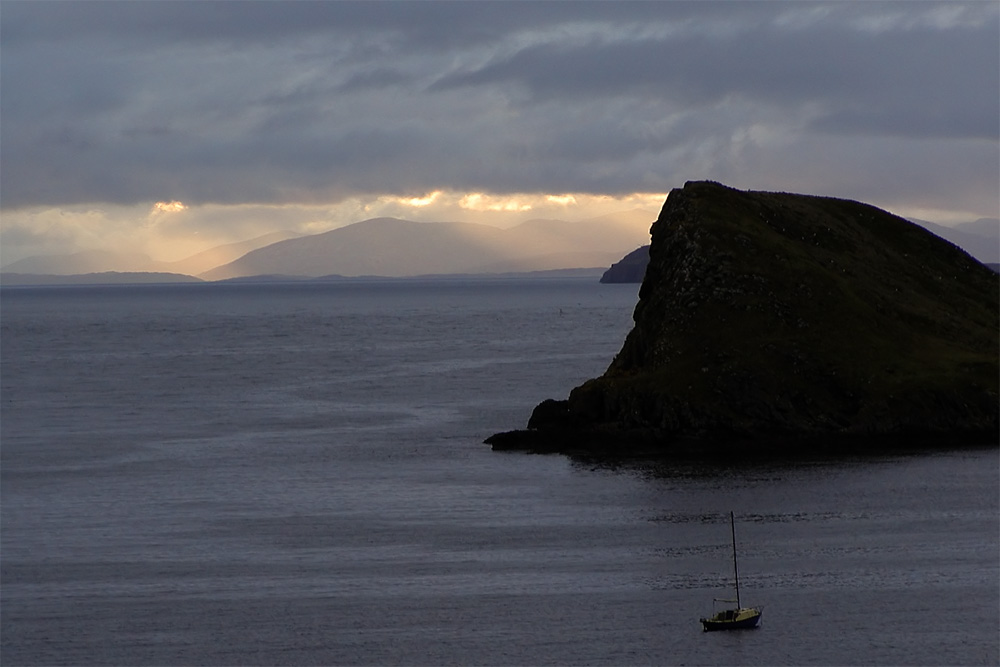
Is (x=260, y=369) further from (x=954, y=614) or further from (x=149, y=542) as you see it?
(x=954, y=614)

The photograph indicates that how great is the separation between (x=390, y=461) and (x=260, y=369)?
258 ft

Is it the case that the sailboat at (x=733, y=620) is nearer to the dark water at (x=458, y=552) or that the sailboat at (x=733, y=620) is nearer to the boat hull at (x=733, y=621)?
the boat hull at (x=733, y=621)

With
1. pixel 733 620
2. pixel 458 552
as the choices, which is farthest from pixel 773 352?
pixel 733 620

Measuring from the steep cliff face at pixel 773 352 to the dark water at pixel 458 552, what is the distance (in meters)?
6.77

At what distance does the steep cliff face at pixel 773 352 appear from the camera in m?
94.1

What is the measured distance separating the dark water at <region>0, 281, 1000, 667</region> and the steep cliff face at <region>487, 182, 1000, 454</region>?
267 inches

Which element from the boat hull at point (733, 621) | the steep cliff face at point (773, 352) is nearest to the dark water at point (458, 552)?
the boat hull at point (733, 621)

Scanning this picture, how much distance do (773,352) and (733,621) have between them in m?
47.4

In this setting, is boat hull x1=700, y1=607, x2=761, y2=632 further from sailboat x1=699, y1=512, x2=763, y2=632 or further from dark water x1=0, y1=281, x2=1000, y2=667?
dark water x1=0, y1=281, x2=1000, y2=667

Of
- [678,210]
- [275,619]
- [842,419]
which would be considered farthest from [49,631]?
[678,210]

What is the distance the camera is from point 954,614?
55031 millimetres

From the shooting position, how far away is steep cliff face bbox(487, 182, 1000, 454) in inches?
3703

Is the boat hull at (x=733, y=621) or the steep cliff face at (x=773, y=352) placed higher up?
the steep cliff face at (x=773, y=352)

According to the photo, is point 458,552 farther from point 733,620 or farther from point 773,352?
point 773,352
